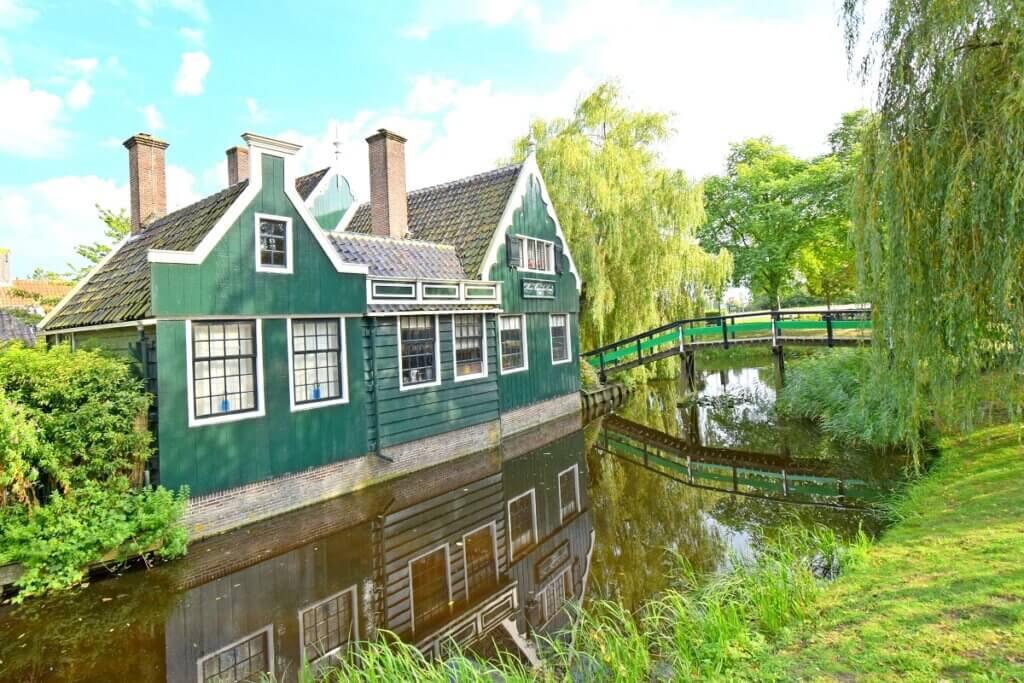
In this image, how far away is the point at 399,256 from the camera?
13.1m

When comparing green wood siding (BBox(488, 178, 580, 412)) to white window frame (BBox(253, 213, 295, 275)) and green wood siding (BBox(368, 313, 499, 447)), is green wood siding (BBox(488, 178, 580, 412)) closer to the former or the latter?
green wood siding (BBox(368, 313, 499, 447))

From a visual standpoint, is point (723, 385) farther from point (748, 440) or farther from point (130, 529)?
point (130, 529)

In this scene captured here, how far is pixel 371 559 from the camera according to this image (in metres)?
7.83

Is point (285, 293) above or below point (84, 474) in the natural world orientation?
above

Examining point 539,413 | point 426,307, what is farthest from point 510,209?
point 539,413

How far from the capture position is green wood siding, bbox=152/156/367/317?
842 cm

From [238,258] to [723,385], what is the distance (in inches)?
825

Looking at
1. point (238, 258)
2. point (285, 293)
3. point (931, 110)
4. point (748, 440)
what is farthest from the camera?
point (748, 440)

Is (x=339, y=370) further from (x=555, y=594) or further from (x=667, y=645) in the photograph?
(x=667, y=645)

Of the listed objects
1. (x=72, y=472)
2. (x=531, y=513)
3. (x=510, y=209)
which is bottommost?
(x=531, y=513)

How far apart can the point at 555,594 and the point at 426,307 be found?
6957 millimetres

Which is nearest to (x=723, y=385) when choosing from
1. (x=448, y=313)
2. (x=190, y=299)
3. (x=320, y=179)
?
(x=448, y=313)

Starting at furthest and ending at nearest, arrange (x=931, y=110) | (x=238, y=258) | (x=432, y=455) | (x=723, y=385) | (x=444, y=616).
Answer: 1. (x=723, y=385)
2. (x=432, y=455)
3. (x=238, y=258)
4. (x=444, y=616)
5. (x=931, y=110)

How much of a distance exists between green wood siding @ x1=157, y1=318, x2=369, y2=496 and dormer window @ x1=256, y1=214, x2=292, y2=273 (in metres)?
0.96
